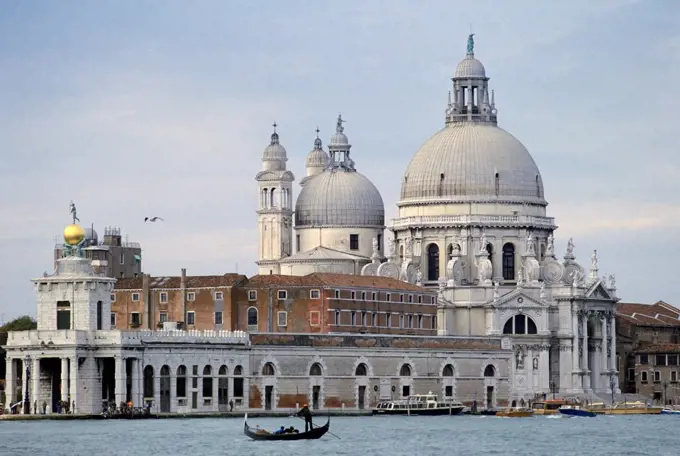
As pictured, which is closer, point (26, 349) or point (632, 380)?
point (26, 349)

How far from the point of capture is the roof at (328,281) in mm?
140125

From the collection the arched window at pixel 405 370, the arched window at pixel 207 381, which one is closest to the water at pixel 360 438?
the arched window at pixel 207 381

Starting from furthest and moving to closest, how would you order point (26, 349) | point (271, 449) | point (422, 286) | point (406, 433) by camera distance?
1. point (422, 286)
2. point (26, 349)
3. point (406, 433)
4. point (271, 449)

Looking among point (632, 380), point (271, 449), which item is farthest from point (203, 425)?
point (632, 380)

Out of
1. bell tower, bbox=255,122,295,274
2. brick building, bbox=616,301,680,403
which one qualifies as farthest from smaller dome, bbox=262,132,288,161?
brick building, bbox=616,301,680,403

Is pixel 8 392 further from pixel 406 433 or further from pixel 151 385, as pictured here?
pixel 406 433

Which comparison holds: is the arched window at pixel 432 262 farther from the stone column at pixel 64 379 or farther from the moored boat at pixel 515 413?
the stone column at pixel 64 379

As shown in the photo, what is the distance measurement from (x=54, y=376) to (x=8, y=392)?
227 cm

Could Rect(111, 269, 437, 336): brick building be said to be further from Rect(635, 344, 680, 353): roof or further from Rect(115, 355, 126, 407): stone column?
Rect(635, 344, 680, 353): roof

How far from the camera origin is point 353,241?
161 metres

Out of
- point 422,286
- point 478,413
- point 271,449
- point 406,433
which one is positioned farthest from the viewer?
point 422,286

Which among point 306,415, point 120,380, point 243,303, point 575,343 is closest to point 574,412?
point 575,343

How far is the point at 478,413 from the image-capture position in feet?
448

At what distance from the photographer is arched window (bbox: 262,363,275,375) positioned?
130 meters
